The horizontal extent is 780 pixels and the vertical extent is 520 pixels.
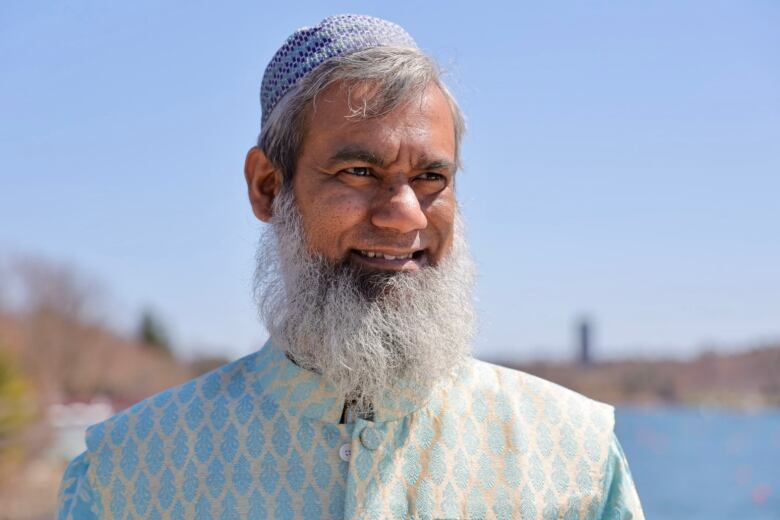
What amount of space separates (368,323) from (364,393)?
13cm

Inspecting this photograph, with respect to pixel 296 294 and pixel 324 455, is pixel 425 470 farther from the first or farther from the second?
pixel 296 294

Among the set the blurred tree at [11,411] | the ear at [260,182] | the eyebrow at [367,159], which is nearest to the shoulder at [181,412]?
the ear at [260,182]

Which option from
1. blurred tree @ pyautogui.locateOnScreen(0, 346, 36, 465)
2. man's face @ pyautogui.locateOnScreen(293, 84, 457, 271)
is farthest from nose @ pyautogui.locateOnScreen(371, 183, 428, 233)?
blurred tree @ pyautogui.locateOnScreen(0, 346, 36, 465)

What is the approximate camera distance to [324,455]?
1.72 meters

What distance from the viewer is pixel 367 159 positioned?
1.72 m

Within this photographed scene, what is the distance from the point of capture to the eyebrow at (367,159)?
1.72 m

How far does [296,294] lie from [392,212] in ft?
0.95

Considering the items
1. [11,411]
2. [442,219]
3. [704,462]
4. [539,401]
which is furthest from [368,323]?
[704,462]

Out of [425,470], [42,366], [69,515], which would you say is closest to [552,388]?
[425,470]

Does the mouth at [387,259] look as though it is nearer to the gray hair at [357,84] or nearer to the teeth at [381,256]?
the teeth at [381,256]

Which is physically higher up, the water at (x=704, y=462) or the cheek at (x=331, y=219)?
the cheek at (x=331, y=219)

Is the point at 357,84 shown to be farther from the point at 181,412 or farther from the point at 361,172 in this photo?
the point at 181,412

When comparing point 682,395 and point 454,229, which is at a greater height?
point 454,229

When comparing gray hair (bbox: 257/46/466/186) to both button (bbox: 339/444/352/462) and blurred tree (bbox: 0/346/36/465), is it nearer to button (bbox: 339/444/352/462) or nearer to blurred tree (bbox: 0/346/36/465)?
button (bbox: 339/444/352/462)
